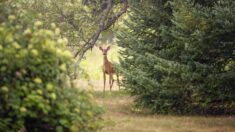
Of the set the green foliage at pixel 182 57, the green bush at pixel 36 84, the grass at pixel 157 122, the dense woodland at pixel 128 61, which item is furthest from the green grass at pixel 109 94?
the green bush at pixel 36 84

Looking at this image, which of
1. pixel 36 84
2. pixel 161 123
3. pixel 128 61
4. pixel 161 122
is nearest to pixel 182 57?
pixel 161 122

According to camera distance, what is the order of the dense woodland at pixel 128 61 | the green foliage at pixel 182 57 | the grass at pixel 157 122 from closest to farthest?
the dense woodland at pixel 128 61 < the grass at pixel 157 122 < the green foliage at pixel 182 57

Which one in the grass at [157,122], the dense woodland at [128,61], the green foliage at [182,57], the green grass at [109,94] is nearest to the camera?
the dense woodland at [128,61]

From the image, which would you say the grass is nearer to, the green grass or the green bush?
the green grass

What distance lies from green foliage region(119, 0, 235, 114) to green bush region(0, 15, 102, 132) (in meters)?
8.05

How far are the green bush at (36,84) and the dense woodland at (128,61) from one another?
0.01 metres

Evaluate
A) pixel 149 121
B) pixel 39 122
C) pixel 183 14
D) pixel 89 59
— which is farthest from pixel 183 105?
pixel 89 59

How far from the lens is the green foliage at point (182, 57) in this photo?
1520 centimetres

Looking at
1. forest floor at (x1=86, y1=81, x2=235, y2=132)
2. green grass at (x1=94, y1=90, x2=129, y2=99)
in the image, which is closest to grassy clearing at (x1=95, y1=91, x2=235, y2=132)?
forest floor at (x1=86, y1=81, x2=235, y2=132)

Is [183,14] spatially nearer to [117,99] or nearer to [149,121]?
[149,121]

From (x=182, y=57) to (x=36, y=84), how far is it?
1020 centimetres

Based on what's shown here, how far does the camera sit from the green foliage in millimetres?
15203

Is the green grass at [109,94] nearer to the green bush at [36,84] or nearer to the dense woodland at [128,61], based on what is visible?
the dense woodland at [128,61]

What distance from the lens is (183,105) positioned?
58.5 ft
